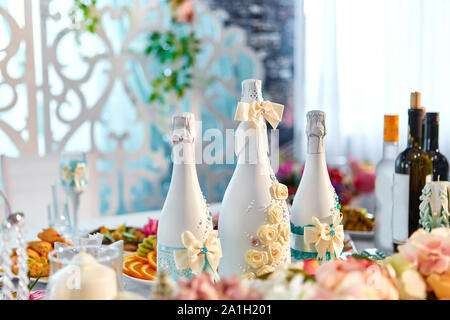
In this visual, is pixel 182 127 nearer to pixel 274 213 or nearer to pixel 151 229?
pixel 274 213

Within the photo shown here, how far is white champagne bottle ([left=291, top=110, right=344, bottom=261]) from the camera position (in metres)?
0.88

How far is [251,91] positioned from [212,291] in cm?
43

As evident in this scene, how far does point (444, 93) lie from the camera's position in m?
3.05

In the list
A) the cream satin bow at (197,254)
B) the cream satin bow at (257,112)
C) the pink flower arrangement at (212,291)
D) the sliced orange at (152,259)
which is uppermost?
the cream satin bow at (257,112)

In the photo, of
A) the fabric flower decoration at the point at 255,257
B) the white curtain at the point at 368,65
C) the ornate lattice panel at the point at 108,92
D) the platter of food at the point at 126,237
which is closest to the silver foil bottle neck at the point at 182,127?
the fabric flower decoration at the point at 255,257

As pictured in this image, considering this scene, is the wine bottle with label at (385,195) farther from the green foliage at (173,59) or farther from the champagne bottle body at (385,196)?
the green foliage at (173,59)

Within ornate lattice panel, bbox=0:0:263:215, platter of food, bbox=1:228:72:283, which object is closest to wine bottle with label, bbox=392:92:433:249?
platter of food, bbox=1:228:72:283

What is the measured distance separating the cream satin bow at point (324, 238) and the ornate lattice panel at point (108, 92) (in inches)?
71.5

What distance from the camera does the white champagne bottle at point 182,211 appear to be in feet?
2.51

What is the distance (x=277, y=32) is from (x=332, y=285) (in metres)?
3.31

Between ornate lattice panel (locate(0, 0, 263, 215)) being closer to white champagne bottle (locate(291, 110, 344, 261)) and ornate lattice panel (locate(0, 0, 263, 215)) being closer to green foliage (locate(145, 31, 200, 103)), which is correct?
green foliage (locate(145, 31, 200, 103))

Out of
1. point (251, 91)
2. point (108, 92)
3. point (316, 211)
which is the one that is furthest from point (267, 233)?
point (108, 92)

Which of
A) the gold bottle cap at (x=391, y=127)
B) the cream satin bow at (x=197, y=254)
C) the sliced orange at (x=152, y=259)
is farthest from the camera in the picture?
the gold bottle cap at (x=391, y=127)

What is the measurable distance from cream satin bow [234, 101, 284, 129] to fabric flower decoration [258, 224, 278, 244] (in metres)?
0.18
